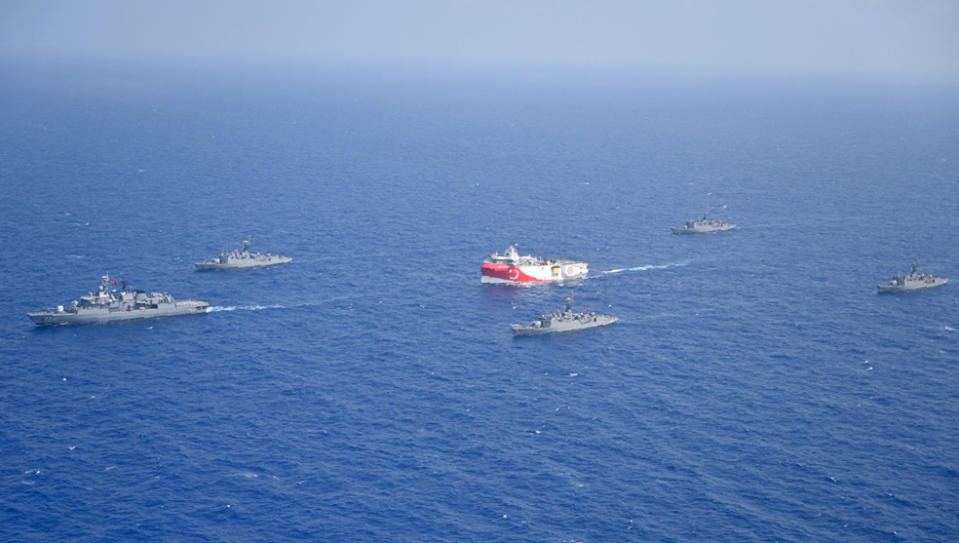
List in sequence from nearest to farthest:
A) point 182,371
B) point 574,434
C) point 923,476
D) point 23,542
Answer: point 23,542
point 923,476
point 574,434
point 182,371

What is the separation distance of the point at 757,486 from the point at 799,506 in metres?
7.21

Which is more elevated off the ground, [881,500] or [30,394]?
[30,394]

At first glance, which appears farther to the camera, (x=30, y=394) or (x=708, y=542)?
(x=30, y=394)

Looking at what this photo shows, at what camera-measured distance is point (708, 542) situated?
13175 cm

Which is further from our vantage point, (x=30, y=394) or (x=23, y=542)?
(x=30, y=394)

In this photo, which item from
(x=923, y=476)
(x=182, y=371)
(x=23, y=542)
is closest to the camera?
(x=23, y=542)

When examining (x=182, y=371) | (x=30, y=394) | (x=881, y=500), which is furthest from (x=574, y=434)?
(x=30, y=394)

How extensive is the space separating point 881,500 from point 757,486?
18.2 m

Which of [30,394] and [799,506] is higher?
[30,394]

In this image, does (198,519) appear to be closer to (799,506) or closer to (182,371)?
(182,371)

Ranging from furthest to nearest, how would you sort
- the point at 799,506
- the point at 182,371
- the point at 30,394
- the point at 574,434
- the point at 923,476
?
the point at 182,371, the point at 30,394, the point at 574,434, the point at 923,476, the point at 799,506

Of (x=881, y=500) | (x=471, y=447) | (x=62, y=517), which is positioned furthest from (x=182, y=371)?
(x=881, y=500)

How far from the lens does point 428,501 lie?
5566 inches

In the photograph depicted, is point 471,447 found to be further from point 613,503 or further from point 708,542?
point 708,542
